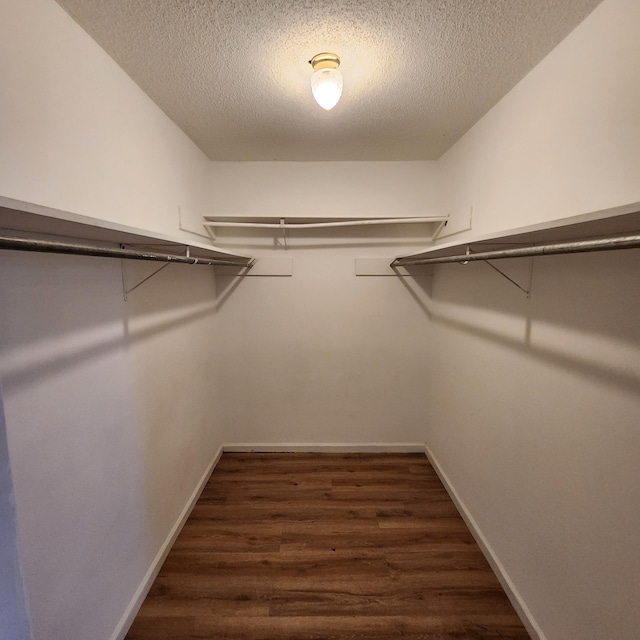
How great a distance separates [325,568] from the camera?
1.63 meters

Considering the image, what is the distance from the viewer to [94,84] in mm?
1152

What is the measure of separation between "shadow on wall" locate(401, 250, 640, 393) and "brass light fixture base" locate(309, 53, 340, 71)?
1190 mm

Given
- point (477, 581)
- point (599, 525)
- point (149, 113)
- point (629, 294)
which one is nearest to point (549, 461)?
point (599, 525)

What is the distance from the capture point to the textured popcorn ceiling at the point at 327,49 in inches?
40.6

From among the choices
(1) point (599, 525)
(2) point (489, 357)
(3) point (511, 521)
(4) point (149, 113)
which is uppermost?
(4) point (149, 113)

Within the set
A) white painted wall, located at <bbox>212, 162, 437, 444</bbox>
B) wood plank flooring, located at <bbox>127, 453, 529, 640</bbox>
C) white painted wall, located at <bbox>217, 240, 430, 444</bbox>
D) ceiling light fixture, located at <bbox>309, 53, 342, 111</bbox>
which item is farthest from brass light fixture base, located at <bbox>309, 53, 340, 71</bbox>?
wood plank flooring, located at <bbox>127, 453, 529, 640</bbox>

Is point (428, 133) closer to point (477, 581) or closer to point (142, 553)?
point (477, 581)

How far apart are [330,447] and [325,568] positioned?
108cm

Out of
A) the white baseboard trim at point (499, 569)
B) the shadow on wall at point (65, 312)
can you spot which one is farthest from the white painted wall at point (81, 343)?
the white baseboard trim at point (499, 569)

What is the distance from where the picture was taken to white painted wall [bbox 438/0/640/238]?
925mm

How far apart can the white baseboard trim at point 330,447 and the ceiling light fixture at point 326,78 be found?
2.49m

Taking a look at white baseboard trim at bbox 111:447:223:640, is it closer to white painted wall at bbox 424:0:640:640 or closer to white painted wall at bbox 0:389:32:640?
white painted wall at bbox 0:389:32:640

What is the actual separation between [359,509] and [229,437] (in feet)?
4.26

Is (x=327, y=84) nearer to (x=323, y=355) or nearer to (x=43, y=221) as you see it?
(x=43, y=221)
